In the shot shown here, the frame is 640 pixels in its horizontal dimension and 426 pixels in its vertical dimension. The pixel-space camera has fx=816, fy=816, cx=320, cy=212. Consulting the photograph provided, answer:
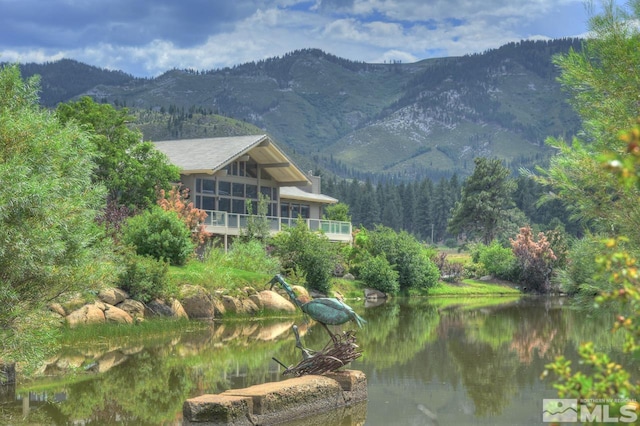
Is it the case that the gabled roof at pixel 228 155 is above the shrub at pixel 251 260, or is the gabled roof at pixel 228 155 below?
above

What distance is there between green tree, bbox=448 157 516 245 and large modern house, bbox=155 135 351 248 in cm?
3558

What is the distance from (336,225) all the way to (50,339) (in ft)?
118

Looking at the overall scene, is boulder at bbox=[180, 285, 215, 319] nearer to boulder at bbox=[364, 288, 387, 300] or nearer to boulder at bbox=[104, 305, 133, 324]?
boulder at bbox=[104, 305, 133, 324]

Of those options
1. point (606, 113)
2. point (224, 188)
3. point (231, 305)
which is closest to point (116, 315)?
point (231, 305)

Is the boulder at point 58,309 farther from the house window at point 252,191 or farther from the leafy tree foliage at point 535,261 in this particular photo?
the leafy tree foliage at point 535,261

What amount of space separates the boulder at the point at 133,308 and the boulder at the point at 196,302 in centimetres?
278

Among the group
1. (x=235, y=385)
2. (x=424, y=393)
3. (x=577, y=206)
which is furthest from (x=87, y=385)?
(x=577, y=206)

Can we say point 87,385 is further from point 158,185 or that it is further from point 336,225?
point 336,225

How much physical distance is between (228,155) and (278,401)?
32.5 m

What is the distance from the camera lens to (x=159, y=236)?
3133cm

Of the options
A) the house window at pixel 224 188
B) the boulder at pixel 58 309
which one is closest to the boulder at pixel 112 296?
the boulder at pixel 58 309

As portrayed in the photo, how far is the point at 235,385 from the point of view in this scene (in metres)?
16.2

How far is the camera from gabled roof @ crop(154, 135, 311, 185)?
4391 centimetres

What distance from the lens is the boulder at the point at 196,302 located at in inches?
1153
